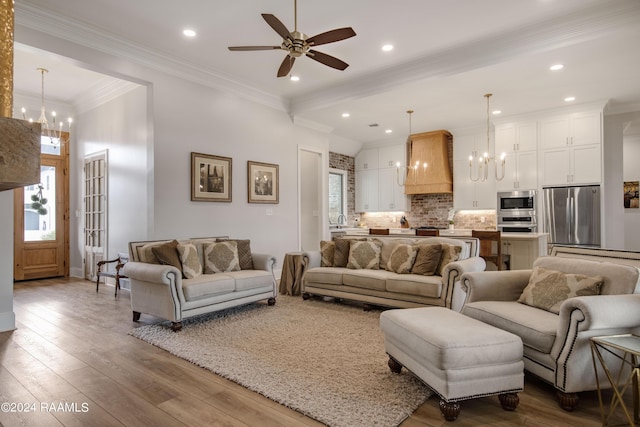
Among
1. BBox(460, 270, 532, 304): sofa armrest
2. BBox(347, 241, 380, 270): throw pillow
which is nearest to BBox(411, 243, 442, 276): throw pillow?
BBox(347, 241, 380, 270): throw pillow

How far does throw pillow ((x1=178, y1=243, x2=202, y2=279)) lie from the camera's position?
13.1ft

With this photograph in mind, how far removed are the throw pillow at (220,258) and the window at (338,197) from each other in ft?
15.7

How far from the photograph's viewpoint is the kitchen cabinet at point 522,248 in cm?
491

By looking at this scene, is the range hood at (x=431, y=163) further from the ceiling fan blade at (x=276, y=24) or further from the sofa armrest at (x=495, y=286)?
the ceiling fan blade at (x=276, y=24)

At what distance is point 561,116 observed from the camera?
6223 millimetres

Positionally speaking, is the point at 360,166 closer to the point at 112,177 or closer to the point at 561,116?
the point at 561,116

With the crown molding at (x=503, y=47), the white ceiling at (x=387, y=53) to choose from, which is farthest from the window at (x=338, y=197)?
the crown molding at (x=503, y=47)

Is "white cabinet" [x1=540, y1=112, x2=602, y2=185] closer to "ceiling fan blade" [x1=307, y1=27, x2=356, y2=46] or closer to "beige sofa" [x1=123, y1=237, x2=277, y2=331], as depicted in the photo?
"ceiling fan blade" [x1=307, y1=27, x2=356, y2=46]

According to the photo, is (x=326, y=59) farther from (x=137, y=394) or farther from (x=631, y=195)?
(x=631, y=195)

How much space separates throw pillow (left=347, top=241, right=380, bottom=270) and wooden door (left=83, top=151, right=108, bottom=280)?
411 centimetres

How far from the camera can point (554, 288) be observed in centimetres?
261

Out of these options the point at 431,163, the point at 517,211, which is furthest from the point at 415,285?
the point at 431,163

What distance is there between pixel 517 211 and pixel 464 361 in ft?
18.2

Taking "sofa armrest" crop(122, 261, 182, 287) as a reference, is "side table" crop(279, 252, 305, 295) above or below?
below
